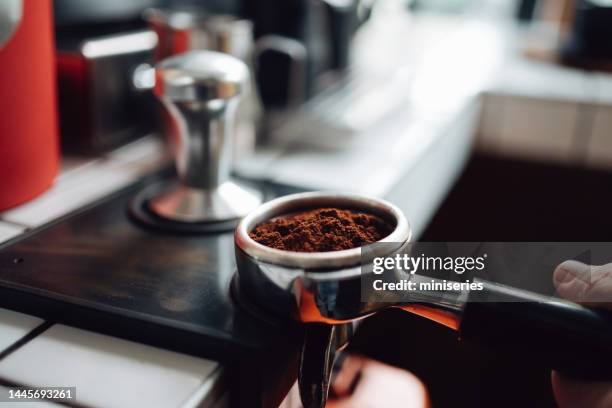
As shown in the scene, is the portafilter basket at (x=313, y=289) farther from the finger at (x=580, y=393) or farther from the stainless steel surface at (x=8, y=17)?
the stainless steel surface at (x=8, y=17)

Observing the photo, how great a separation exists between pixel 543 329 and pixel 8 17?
1.65ft

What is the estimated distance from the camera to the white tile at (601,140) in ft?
3.99

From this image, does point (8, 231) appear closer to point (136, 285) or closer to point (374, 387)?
point (136, 285)

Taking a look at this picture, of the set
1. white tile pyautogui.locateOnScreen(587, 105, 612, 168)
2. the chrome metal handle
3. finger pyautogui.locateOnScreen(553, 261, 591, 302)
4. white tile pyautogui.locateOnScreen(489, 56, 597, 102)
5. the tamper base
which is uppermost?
the chrome metal handle

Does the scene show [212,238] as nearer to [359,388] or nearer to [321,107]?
[359,388]

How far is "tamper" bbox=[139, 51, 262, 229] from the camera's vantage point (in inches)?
22.8

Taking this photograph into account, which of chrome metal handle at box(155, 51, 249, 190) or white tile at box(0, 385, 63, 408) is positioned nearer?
white tile at box(0, 385, 63, 408)

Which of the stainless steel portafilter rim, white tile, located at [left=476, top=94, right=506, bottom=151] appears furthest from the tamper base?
white tile, located at [left=476, top=94, right=506, bottom=151]

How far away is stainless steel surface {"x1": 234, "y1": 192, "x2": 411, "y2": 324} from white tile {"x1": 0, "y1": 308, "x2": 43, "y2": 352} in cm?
17

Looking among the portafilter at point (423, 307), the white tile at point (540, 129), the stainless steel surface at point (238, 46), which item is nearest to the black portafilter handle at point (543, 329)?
the portafilter at point (423, 307)

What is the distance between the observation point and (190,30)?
809 mm

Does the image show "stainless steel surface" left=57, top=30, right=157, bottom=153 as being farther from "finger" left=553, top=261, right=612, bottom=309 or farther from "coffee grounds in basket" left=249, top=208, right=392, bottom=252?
"finger" left=553, top=261, right=612, bottom=309

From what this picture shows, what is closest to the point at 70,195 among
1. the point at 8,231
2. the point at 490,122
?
the point at 8,231

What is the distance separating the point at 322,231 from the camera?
1.54 ft
